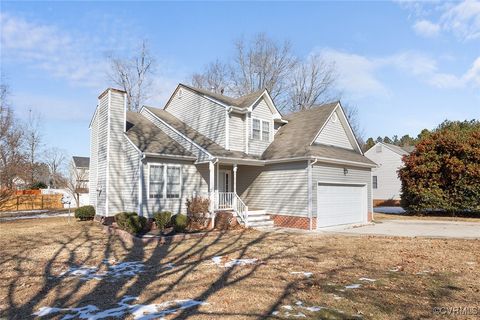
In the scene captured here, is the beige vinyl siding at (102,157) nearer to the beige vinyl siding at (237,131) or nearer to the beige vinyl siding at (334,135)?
the beige vinyl siding at (237,131)

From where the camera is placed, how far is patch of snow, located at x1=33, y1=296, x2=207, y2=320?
5220mm

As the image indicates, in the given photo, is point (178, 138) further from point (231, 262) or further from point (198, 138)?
point (231, 262)

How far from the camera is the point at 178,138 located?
18.1m

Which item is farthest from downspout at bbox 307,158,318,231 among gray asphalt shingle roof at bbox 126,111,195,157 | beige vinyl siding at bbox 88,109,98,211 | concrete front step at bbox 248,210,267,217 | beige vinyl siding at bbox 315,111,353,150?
beige vinyl siding at bbox 88,109,98,211

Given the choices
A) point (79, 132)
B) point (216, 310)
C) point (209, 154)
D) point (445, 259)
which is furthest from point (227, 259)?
point (79, 132)

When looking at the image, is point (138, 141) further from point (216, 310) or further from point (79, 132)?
point (79, 132)

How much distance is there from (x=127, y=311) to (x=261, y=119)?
47.3 ft

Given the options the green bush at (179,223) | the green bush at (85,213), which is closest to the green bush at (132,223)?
the green bush at (179,223)

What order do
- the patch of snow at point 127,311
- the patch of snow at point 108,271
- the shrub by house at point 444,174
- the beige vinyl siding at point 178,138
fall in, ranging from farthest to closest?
1. the shrub by house at point 444,174
2. the beige vinyl siding at point 178,138
3. the patch of snow at point 108,271
4. the patch of snow at point 127,311

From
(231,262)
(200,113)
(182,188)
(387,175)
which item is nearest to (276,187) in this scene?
(182,188)

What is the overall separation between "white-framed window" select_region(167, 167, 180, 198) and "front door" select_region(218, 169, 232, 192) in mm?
2676

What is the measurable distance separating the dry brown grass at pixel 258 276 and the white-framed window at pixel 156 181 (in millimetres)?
3712

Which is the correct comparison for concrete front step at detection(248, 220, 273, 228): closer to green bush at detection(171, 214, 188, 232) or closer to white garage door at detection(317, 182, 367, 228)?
white garage door at detection(317, 182, 367, 228)
